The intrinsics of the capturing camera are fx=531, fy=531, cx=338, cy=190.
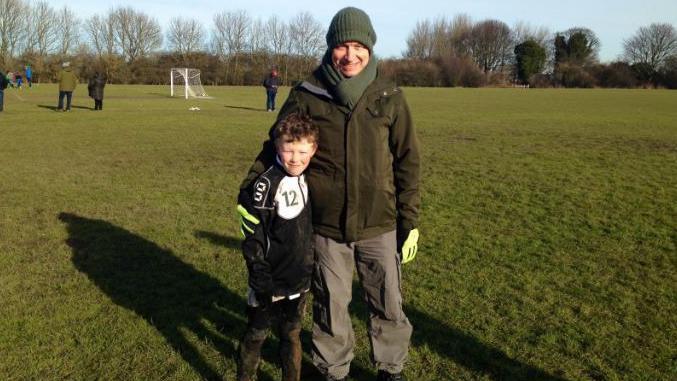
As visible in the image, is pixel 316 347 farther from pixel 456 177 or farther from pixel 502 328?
pixel 456 177

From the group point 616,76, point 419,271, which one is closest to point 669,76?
point 616,76

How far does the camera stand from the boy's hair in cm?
257

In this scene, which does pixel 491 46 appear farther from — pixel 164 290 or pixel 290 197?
pixel 290 197

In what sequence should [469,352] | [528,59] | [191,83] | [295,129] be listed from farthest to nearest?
[528,59] → [191,83] → [469,352] → [295,129]

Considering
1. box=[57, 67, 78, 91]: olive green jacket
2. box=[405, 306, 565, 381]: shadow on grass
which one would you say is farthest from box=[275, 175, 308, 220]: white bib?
box=[57, 67, 78, 91]: olive green jacket

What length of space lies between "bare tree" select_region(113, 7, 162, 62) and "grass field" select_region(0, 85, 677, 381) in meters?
74.6

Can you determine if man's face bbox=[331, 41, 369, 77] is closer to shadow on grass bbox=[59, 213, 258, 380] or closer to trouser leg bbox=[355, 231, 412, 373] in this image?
trouser leg bbox=[355, 231, 412, 373]

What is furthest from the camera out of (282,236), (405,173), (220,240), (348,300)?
(220,240)

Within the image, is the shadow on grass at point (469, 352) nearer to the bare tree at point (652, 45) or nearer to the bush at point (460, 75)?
the bush at point (460, 75)

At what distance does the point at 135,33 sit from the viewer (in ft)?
258

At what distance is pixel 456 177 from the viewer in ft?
30.7

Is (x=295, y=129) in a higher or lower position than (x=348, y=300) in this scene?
higher

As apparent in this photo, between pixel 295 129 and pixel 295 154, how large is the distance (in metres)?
0.13

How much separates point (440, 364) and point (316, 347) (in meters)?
0.91
